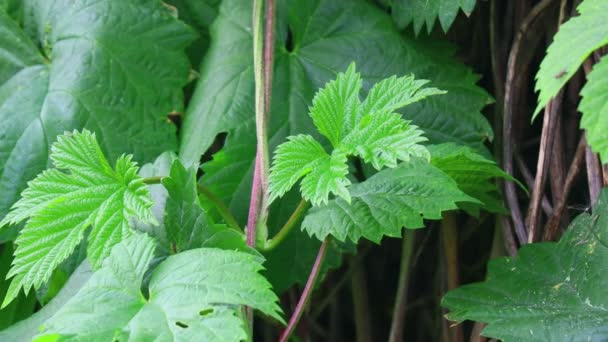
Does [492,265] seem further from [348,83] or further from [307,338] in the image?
[307,338]

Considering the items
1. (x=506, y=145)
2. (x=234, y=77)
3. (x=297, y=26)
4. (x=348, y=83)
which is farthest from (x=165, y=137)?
(x=506, y=145)

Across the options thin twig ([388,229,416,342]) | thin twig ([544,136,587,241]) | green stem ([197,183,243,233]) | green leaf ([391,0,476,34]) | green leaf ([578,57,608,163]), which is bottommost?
thin twig ([388,229,416,342])

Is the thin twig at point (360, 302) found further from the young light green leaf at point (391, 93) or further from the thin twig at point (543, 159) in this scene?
the young light green leaf at point (391, 93)

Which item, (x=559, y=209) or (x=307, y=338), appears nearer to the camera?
(x=559, y=209)

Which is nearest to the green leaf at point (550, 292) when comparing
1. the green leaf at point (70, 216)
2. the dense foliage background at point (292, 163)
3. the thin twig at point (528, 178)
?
the dense foliage background at point (292, 163)

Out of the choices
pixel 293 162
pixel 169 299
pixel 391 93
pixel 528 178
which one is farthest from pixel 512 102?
pixel 169 299

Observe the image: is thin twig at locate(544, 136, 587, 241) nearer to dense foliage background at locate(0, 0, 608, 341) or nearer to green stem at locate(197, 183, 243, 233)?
dense foliage background at locate(0, 0, 608, 341)

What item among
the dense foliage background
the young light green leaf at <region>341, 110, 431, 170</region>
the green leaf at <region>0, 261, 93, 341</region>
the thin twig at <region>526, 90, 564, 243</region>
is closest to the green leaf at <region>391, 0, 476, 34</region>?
the dense foliage background
